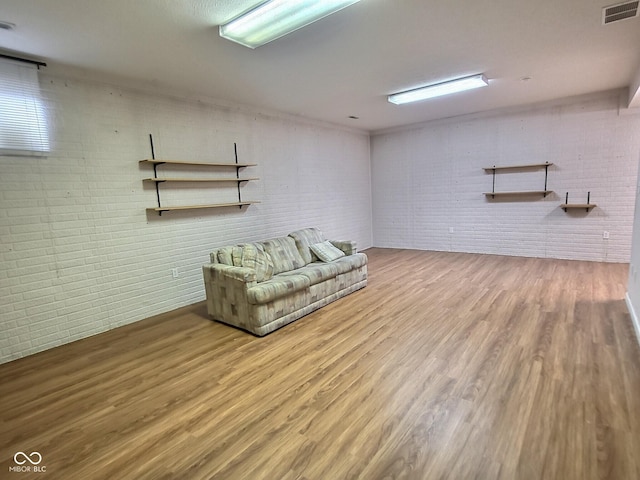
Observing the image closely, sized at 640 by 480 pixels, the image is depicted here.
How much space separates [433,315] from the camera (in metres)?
3.54

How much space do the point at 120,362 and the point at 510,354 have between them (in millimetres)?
3284

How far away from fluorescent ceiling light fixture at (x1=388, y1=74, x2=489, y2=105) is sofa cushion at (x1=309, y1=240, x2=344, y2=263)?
2.30 metres

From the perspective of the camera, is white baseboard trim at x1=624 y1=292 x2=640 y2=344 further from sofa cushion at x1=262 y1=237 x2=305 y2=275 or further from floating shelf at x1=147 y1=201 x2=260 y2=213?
floating shelf at x1=147 y1=201 x2=260 y2=213

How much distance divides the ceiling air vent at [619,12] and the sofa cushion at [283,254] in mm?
3678

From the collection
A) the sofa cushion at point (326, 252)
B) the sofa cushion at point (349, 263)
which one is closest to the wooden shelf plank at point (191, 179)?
the sofa cushion at point (326, 252)

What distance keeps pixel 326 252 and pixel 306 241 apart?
0.34 metres

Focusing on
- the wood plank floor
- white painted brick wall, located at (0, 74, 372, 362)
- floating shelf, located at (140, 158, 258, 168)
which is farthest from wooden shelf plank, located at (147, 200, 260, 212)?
the wood plank floor

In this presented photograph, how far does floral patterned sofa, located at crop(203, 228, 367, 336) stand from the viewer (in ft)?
10.7

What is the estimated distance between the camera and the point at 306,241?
4.68 metres

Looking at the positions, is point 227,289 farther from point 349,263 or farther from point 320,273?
point 349,263

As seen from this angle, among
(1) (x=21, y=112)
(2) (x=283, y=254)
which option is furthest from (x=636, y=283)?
(1) (x=21, y=112)

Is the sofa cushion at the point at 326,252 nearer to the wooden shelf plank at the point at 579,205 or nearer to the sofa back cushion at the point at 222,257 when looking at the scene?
the sofa back cushion at the point at 222,257

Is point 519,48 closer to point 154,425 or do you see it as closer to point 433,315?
point 433,315

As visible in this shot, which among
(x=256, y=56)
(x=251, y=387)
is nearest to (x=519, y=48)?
(x=256, y=56)
